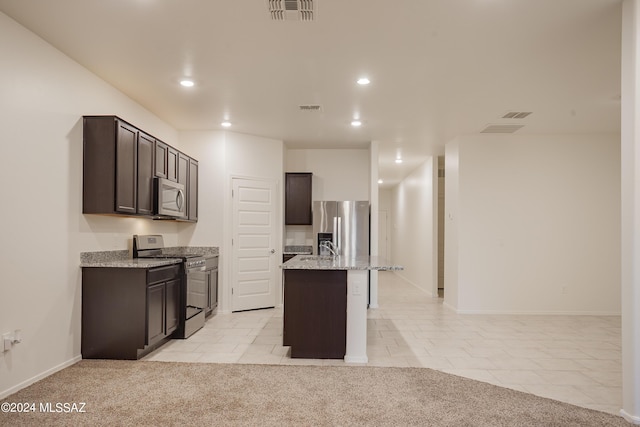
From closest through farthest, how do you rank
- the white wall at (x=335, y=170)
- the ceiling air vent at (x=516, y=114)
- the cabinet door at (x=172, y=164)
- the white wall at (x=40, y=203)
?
1. the white wall at (x=40, y=203)
2. the cabinet door at (x=172, y=164)
3. the ceiling air vent at (x=516, y=114)
4. the white wall at (x=335, y=170)

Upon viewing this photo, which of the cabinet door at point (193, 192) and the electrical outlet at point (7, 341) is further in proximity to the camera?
the cabinet door at point (193, 192)

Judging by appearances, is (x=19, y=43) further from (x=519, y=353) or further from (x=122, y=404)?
(x=519, y=353)

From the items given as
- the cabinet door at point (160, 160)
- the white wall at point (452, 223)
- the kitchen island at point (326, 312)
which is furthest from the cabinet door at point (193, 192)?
the white wall at point (452, 223)

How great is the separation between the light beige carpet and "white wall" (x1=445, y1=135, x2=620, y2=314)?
321cm

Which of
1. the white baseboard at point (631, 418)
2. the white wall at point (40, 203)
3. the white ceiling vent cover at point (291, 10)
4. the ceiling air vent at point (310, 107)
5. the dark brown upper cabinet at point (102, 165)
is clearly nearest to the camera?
the white baseboard at point (631, 418)

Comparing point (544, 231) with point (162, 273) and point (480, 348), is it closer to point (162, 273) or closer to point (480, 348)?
point (480, 348)

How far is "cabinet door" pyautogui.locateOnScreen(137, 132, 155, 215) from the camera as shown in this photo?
418 cm

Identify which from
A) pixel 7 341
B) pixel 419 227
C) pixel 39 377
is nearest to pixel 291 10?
pixel 7 341

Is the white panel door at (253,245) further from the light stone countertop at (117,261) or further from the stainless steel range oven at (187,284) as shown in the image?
the light stone countertop at (117,261)

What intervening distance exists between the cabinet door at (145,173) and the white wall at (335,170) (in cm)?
326

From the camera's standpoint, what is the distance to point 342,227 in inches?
265

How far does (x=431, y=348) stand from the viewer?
13.9 ft

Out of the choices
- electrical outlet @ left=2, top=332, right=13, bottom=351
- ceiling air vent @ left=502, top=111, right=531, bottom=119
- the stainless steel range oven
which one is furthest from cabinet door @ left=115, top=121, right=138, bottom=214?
ceiling air vent @ left=502, top=111, right=531, bottom=119

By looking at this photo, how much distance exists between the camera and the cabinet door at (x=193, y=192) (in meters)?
5.64
